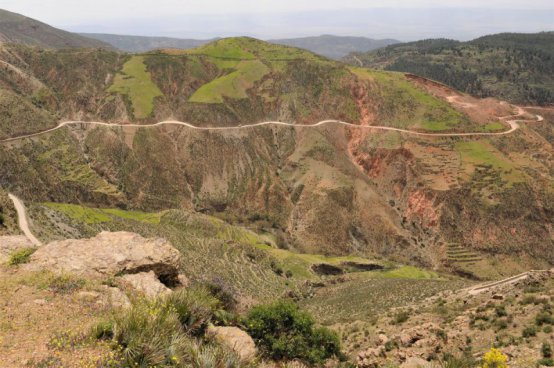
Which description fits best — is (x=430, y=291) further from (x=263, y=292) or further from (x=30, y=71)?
(x=30, y=71)

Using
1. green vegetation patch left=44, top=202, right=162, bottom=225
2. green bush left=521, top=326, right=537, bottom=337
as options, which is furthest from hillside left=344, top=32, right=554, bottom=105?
green bush left=521, top=326, right=537, bottom=337

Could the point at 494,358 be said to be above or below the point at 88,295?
above

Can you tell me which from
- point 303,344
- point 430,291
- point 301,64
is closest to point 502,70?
point 301,64

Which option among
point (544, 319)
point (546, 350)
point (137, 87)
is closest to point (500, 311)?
point (544, 319)

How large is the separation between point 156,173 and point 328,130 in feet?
130

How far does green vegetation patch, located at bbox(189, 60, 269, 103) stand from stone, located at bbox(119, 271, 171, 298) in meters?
82.9

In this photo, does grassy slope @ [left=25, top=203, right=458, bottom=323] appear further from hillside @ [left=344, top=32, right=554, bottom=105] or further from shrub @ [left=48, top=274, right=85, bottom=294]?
hillside @ [left=344, top=32, right=554, bottom=105]

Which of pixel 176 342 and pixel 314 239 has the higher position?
pixel 176 342

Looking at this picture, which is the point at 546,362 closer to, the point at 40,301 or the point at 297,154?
the point at 40,301

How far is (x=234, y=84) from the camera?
339 ft

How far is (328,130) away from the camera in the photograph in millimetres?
95000

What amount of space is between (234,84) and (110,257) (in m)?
89.1

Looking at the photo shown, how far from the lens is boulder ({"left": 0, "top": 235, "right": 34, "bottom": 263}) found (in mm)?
18322

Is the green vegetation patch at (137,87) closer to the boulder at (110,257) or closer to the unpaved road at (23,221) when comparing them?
the unpaved road at (23,221)
